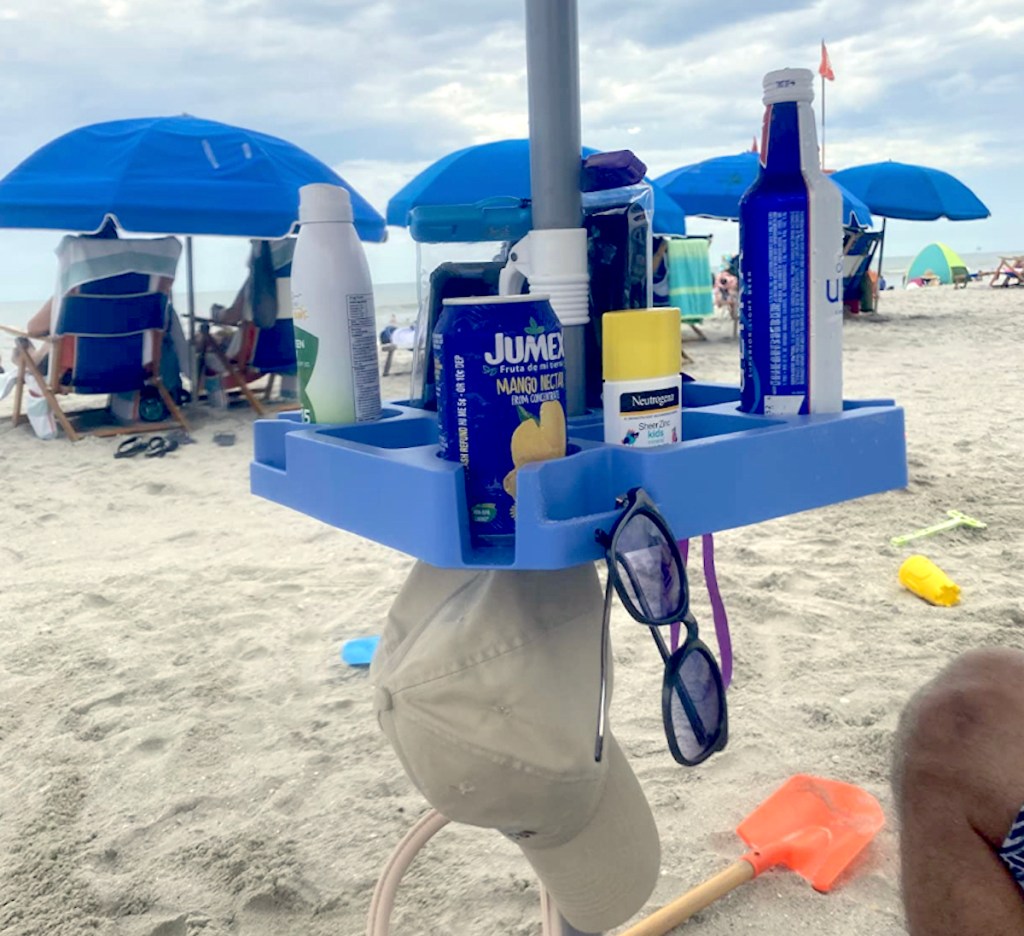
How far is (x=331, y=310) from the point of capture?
1.06 metres

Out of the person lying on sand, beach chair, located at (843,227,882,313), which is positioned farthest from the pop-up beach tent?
the person lying on sand

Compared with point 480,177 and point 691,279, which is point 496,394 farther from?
point 691,279

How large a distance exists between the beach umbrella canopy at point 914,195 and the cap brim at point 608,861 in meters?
12.0

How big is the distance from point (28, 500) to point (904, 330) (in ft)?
27.1

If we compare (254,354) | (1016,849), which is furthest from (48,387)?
(1016,849)

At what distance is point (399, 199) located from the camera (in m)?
7.97

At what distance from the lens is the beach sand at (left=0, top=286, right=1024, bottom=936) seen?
1682mm

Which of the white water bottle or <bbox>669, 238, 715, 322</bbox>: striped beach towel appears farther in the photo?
<bbox>669, 238, 715, 322</bbox>: striped beach towel

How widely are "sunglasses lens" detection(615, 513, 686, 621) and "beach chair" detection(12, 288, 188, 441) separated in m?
5.12

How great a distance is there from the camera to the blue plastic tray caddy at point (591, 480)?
0.82m

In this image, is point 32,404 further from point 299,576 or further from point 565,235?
point 565,235

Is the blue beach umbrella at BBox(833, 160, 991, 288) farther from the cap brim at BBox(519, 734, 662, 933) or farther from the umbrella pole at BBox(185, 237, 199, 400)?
the cap brim at BBox(519, 734, 662, 933)

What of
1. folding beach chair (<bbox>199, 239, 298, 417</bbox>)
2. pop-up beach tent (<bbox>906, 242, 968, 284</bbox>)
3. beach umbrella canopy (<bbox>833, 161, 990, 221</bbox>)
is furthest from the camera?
pop-up beach tent (<bbox>906, 242, 968, 284</bbox>)

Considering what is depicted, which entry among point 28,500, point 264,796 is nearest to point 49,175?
point 28,500
